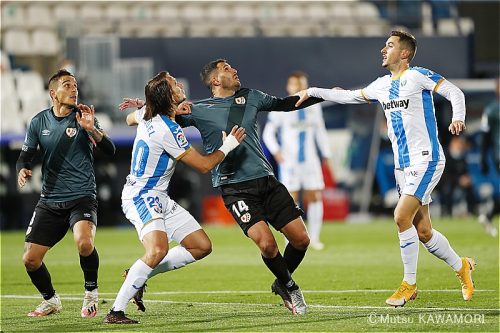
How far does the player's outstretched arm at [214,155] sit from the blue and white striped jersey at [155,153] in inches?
2.9

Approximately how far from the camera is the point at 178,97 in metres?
9.95

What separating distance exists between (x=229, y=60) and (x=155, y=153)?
19.6 metres

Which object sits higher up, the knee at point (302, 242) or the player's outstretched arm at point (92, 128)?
the player's outstretched arm at point (92, 128)

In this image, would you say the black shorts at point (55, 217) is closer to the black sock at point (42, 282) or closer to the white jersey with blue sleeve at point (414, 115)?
the black sock at point (42, 282)

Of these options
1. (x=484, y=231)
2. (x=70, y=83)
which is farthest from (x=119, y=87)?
(x=70, y=83)

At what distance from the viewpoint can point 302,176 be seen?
1875 centimetres

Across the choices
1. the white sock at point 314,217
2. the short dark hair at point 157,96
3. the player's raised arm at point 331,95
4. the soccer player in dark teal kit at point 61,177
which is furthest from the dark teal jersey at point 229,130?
the white sock at point 314,217

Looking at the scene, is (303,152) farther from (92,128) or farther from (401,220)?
(92,128)

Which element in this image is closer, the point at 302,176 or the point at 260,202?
the point at 260,202

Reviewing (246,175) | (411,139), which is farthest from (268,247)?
(411,139)

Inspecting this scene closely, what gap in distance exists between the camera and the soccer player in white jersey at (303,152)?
1845 cm

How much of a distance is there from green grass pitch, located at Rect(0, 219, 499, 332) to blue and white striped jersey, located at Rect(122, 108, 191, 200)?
47.1 inches

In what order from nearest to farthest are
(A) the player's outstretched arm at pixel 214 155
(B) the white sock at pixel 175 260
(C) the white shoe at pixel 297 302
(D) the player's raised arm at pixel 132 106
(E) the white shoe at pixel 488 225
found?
(A) the player's outstretched arm at pixel 214 155, (C) the white shoe at pixel 297 302, (B) the white sock at pixel 175 260, (D) the player's raised arm at pixel 132 106, (E) the white shoe at pixel 488 225

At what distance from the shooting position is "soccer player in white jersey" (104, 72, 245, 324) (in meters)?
9.64
